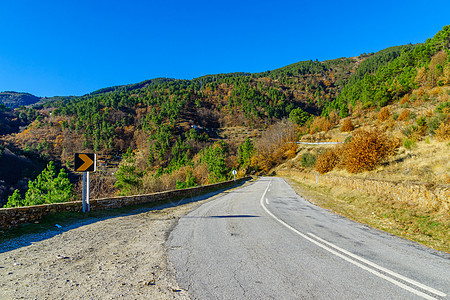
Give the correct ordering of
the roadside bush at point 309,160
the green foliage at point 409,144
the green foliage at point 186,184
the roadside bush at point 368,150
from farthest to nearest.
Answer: the roadside bush at point 309,160 < the green foliage at point 186,184 < the green foliage at point 409,144 < the roadside bush at point 368,150

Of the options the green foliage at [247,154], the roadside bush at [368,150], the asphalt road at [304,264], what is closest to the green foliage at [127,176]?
the asphalt road at [304,264]

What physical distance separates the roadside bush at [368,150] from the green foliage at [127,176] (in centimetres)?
1848

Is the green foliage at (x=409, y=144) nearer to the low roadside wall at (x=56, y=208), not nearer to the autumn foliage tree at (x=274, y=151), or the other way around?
the low roadside wall at (x=56, y=208)

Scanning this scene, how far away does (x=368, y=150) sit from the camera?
53.7 ft

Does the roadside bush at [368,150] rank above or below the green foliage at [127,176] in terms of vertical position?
above

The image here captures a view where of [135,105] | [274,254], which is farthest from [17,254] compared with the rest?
[135,105]

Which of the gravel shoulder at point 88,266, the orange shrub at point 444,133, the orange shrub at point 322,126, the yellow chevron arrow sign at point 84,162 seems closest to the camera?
the gravel shoulder at point 88,266

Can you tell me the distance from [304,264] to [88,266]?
12.1 ft

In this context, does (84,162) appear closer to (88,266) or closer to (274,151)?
(88,266)

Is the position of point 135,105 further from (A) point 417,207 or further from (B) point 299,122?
(A) point 417,207

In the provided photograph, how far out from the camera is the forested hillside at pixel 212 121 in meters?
57.5

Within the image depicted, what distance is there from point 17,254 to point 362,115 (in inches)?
2994

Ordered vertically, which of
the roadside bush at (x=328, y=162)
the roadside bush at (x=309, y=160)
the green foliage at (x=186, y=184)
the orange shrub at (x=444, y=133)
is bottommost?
the green foliage at (x=186, y=184)

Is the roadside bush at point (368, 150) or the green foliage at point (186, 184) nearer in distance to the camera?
the roadside bush at point (368, 150)
